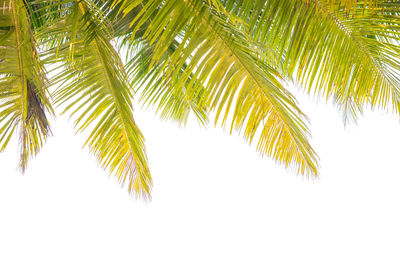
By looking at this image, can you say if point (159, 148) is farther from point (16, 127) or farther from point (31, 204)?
point (16, 127)

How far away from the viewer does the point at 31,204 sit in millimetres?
6805

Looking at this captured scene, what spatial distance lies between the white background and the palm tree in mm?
4622

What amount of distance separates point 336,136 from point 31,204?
18.6 ft

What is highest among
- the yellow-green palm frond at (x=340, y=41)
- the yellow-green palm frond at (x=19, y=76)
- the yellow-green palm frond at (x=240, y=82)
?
the yellow-green palm frond at (x=340, y=41)

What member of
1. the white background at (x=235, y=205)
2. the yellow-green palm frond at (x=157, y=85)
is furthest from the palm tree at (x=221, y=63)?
the white background at (x=235, y=205)

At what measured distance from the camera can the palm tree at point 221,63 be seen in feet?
5.26

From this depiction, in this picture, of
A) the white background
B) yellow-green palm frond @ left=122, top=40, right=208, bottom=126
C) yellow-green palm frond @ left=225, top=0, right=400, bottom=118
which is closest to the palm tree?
yellow-green palm frond @ left=225, top=0, right=400, bottom=118

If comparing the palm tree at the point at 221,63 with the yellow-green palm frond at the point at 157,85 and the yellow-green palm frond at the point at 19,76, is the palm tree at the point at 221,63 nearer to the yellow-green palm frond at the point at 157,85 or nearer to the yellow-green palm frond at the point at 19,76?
the yellow-green palm frond at the point at 19,76

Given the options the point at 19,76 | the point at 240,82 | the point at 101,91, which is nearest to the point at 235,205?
the point at 101,91

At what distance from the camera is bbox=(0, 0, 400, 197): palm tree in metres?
1.60

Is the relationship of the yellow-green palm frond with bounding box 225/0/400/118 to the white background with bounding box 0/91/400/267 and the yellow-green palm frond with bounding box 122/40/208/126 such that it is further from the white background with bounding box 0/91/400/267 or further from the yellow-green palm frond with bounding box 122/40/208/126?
the white background with bounding box 0/91/400/267

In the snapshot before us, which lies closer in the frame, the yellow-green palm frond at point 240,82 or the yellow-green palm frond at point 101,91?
the yellow-green palm frond at point 240,82

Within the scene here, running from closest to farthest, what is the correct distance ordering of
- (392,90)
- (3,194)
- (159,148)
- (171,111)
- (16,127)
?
(392,90) → (16,127) → (171,111) → (3,194) → (159,148)

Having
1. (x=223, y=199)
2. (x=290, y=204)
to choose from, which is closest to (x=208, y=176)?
(x=223, y=199)
